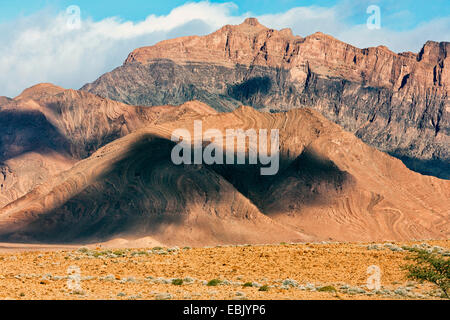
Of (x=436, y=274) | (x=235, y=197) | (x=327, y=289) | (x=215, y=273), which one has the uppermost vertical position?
(x=235, y=197)

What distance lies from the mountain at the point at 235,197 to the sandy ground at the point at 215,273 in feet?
293

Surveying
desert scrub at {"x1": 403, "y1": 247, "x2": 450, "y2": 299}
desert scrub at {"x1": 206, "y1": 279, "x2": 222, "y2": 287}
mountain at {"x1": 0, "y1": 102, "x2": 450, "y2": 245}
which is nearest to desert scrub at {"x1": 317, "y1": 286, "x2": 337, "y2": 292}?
desert scrub at {"x1": 403, "y1": 247, "x2": 450, "y2": 299}

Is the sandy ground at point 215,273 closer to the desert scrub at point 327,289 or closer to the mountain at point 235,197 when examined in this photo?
the desert scrub at point 327,289

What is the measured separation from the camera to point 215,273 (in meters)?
34.2

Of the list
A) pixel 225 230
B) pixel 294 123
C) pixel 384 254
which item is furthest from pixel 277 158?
pixel 384 254

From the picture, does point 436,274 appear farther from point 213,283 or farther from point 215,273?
point 215,273

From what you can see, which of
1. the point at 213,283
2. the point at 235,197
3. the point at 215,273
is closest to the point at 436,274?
the point at 213,283

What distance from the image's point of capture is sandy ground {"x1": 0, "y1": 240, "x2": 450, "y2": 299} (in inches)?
1120

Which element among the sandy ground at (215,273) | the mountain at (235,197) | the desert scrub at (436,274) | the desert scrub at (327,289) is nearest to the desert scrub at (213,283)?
the sandy ground at (215,273)

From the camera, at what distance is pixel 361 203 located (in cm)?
15588

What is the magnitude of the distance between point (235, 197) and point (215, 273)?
110 m

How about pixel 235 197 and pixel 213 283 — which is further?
pixel 235 197

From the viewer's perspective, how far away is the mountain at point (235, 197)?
5443 inches

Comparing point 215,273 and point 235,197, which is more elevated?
point 235,197
